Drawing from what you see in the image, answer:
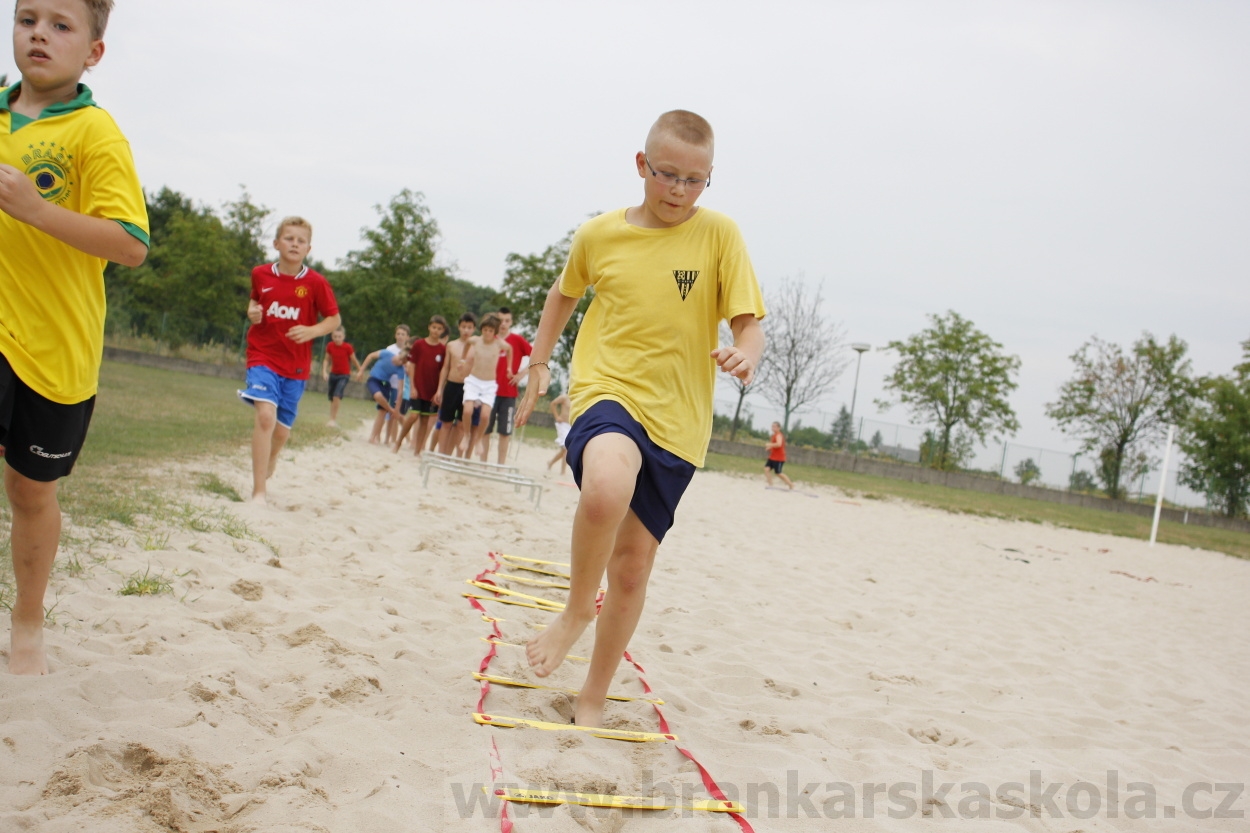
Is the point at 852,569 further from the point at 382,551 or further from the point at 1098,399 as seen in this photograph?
the point at 1098,399

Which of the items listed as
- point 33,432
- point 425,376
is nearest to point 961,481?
point 425,376

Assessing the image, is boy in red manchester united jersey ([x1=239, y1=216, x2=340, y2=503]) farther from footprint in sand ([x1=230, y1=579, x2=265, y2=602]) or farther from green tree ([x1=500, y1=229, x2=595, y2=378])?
green tree ([x1=500, y1=229, x2=595, y2=378])

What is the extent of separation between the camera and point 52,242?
2520mm

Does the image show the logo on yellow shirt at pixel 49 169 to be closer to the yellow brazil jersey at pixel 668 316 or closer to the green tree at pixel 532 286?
the yellow brazil jersey at pixel 668 316

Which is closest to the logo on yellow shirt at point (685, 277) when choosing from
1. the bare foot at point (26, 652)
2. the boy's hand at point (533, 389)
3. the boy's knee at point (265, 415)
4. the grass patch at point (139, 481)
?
the boy's hand at point (533, 389)

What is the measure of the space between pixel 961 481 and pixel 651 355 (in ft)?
114

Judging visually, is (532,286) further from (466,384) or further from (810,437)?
(466,384)

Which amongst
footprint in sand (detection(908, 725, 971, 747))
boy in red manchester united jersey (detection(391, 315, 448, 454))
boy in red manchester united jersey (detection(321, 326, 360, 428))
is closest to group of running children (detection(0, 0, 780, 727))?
footprint in sand (detection(908, 725, 971, 747))

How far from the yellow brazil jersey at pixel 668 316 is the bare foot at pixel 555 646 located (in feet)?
2.63

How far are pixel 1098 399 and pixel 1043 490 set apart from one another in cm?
730

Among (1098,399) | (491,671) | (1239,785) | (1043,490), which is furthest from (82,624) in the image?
(1098,399)

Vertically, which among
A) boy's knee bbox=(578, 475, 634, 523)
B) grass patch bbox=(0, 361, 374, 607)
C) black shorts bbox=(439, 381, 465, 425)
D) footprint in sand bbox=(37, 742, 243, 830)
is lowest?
footprint in sand bbox=(37, 742, 243, 830)

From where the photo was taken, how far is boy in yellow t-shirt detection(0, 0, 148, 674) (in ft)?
8.02

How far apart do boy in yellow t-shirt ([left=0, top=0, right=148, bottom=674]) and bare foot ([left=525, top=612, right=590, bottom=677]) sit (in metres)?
1.68
